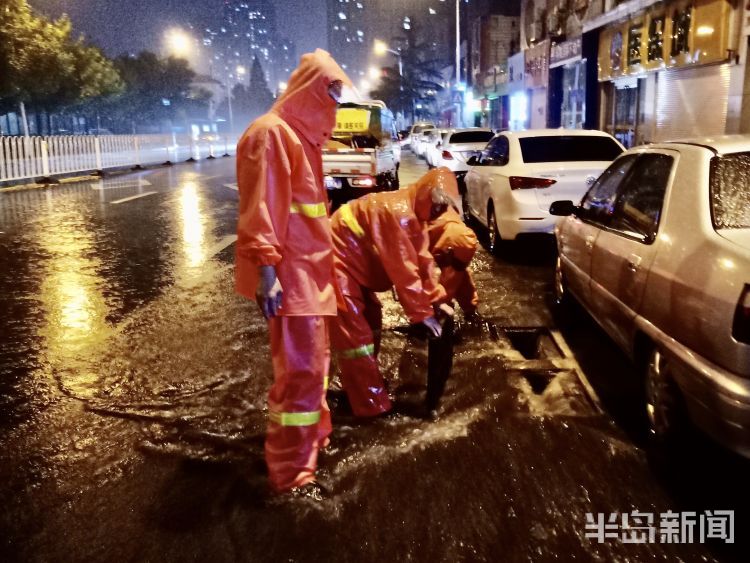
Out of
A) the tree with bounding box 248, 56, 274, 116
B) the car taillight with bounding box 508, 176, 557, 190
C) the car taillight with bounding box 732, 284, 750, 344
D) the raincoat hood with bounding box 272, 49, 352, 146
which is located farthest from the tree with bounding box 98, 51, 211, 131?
the tree with bounding box 248, 56, 274, 116

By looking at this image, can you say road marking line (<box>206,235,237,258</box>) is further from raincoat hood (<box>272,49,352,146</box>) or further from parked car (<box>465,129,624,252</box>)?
raincoat hood (<box>272,49,352,146</box>)

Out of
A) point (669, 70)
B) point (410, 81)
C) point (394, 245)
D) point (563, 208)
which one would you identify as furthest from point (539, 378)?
point (410, 81)

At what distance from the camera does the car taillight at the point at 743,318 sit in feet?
8.76

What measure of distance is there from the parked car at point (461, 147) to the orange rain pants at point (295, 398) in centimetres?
1482

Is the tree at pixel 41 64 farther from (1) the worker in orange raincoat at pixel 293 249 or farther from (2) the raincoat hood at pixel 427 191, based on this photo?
(1) the worker in orange raincoat at pixel 293 249

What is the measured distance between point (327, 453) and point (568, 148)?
655 centimetres

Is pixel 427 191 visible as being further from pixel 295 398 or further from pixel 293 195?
pixel 295 398

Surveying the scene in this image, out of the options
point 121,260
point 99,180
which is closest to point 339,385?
point 121,260

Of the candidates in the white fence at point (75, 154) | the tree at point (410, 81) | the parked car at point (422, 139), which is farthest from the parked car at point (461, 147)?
the tree at point (410, 81)

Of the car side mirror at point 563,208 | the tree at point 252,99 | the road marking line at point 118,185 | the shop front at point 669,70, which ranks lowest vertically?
the road marking line at point 118,185

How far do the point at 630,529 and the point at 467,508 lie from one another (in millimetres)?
697

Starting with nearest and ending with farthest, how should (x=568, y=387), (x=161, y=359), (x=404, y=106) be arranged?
(x=568, y=387) < (x=161, y=359) < (x=404, y=106)

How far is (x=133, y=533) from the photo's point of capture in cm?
279

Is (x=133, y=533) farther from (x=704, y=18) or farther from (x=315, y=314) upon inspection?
(x=704, y=18)
